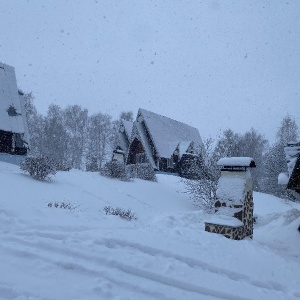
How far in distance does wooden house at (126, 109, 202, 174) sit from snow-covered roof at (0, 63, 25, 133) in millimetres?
10425

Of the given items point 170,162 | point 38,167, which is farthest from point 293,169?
point 170,162

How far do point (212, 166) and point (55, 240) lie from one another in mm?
10708

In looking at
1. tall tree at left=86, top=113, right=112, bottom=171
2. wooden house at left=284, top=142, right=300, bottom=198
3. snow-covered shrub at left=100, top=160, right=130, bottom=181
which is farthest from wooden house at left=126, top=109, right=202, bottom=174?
wooden house at left=284, top=142, right=300, bottom=198

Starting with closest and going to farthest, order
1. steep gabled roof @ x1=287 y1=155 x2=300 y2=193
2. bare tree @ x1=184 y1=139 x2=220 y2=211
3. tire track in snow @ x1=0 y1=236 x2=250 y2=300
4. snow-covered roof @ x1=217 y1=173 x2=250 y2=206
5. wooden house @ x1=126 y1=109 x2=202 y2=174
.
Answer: tire track in snow @ x1=0 y1=236 x2=250 y2=300, snow-covered roof @ x1=217 y1=173 x2=250 y2=206, steep gabled roof @ x1=287 y1=155 x2=300 y2=193, bare tree @ x1=184 y1=139 x2=220 y2=211, wooden house @ x1=126 y1=109 x2=202 y2=174

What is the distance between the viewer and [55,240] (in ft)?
13.4

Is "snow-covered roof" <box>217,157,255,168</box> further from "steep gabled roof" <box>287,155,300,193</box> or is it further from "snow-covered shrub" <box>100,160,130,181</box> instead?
→ "snow-covered shrub" <box>100,160,130,181</box>

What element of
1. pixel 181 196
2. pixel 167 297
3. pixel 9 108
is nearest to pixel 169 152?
pixel 181 196

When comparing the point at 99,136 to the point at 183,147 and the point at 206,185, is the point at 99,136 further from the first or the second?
the point at 206,185

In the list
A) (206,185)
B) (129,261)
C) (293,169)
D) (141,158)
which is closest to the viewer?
(129,261)

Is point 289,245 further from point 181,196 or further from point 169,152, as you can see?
point 169,152

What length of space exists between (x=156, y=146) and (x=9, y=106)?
39.2 feet

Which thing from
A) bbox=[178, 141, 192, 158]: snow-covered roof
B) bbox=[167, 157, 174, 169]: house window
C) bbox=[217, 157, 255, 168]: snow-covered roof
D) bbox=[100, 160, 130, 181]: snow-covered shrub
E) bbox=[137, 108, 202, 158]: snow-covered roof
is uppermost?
bbox=[137, 108, 202, 158]: snow-covered roof

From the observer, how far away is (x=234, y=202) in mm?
5949

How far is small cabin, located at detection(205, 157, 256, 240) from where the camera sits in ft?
18.8
